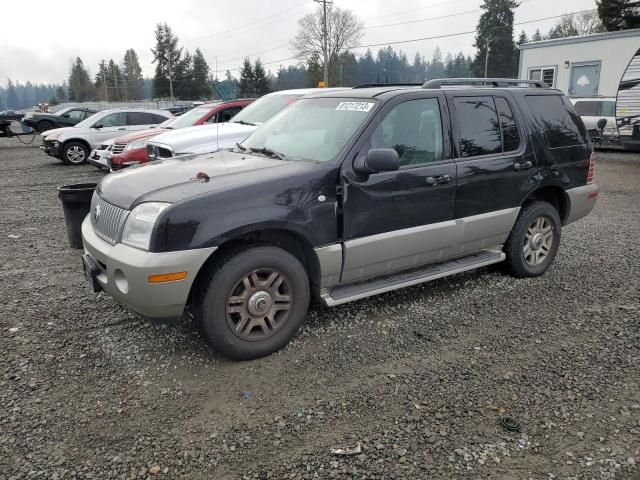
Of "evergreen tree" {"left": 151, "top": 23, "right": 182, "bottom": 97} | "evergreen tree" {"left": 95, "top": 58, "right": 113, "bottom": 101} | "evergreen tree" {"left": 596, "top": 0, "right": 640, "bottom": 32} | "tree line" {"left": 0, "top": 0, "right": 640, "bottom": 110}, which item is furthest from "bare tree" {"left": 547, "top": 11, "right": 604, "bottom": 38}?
"evergreen tree" {"left": 95, "top": 58, "right": 113, "bottom": 101}

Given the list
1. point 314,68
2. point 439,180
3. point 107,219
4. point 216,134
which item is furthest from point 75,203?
point 314,68

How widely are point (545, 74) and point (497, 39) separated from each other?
173 feet

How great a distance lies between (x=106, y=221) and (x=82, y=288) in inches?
64.8

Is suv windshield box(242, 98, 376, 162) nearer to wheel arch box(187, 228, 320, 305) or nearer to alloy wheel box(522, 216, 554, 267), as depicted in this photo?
wheel arch box(187, 228, 320, 305)

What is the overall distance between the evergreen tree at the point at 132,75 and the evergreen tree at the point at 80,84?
24.3ft

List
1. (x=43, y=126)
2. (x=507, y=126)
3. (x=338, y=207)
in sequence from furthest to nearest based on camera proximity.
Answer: (x=43, y=126) → (x=507, y=126) → (x=338, y=207)

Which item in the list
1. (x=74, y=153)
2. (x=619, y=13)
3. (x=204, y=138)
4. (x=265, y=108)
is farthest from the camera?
(x=619, y=13)

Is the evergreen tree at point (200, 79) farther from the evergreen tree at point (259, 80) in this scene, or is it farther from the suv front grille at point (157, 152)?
the suv front grille at point (157, 152)

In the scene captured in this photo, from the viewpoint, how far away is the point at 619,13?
30141 mm

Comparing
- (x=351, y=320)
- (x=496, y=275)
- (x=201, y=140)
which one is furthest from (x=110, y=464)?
(x=201, y=140)

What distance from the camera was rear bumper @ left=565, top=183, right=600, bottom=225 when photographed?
17.5 ft

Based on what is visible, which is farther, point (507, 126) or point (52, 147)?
point (52, 147)

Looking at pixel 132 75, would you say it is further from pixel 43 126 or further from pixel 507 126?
pixel 507 126

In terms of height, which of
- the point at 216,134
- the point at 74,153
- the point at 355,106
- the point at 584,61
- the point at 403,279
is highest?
Result: the point at 584,61
